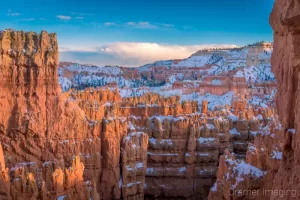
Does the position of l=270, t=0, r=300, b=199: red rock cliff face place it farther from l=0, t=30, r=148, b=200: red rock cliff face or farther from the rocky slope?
l=0, t=30, r=148, b=200: red rock cliff face

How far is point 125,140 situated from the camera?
20266 millimetres

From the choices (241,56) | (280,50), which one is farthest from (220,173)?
(241,56)

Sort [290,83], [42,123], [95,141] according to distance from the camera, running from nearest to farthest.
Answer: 1. [290,83]
2. [42,123]
3. [95,141]

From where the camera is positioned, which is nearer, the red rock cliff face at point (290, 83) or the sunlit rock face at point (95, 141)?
the red rock cliff face at point (290, 83)

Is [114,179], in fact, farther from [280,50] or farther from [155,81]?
[155,81]

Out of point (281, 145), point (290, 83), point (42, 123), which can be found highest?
point (290, 83)

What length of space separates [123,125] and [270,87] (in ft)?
188

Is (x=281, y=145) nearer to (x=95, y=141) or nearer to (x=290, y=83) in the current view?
(x=290, y=83)

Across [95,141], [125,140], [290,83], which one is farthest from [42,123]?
[290,83]

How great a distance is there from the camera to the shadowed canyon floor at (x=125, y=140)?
825cm

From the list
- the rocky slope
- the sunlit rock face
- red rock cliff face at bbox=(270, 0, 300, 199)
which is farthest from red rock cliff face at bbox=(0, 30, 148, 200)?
red rock cliff face at bbox=(270, 0, 300, 199)

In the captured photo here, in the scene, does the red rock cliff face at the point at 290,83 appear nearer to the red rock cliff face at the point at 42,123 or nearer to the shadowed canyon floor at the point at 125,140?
the shadowed canyon floor at the point at 125,140

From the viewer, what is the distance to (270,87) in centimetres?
7206

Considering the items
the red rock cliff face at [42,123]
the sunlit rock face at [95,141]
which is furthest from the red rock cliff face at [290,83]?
the red rock cliff face at [42,123]
